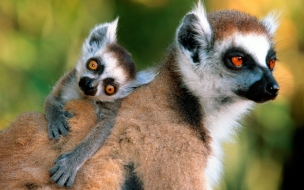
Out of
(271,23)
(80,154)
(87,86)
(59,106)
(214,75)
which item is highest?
(271,23)

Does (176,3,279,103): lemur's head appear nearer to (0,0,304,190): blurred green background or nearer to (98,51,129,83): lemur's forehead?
(98,51,129,83): lemur's forehead

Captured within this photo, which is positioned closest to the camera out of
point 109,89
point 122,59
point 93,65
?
point 109,89

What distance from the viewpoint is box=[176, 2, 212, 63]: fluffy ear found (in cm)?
354

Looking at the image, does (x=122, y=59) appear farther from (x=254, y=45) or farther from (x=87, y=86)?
(x=254, y=45)

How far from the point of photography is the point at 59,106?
3695 mm

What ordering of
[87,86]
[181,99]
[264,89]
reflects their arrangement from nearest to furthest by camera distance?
[264,89] → [181,99] → [87,86]

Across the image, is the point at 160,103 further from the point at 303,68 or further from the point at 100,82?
the point at 303,68

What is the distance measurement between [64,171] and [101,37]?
4.48ft

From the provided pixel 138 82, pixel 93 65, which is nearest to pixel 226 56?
pixel 138 82

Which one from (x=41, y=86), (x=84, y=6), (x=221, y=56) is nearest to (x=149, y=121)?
(x=221, y=56)

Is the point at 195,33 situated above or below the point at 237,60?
above

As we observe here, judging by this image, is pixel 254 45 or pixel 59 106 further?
pixel 59 106

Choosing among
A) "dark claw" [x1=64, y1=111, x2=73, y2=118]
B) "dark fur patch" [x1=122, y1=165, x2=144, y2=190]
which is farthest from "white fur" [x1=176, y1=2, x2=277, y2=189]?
"dark claw" [x1=64, y1=111, x2=73, y2=118]

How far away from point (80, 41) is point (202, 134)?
2.86 metres
